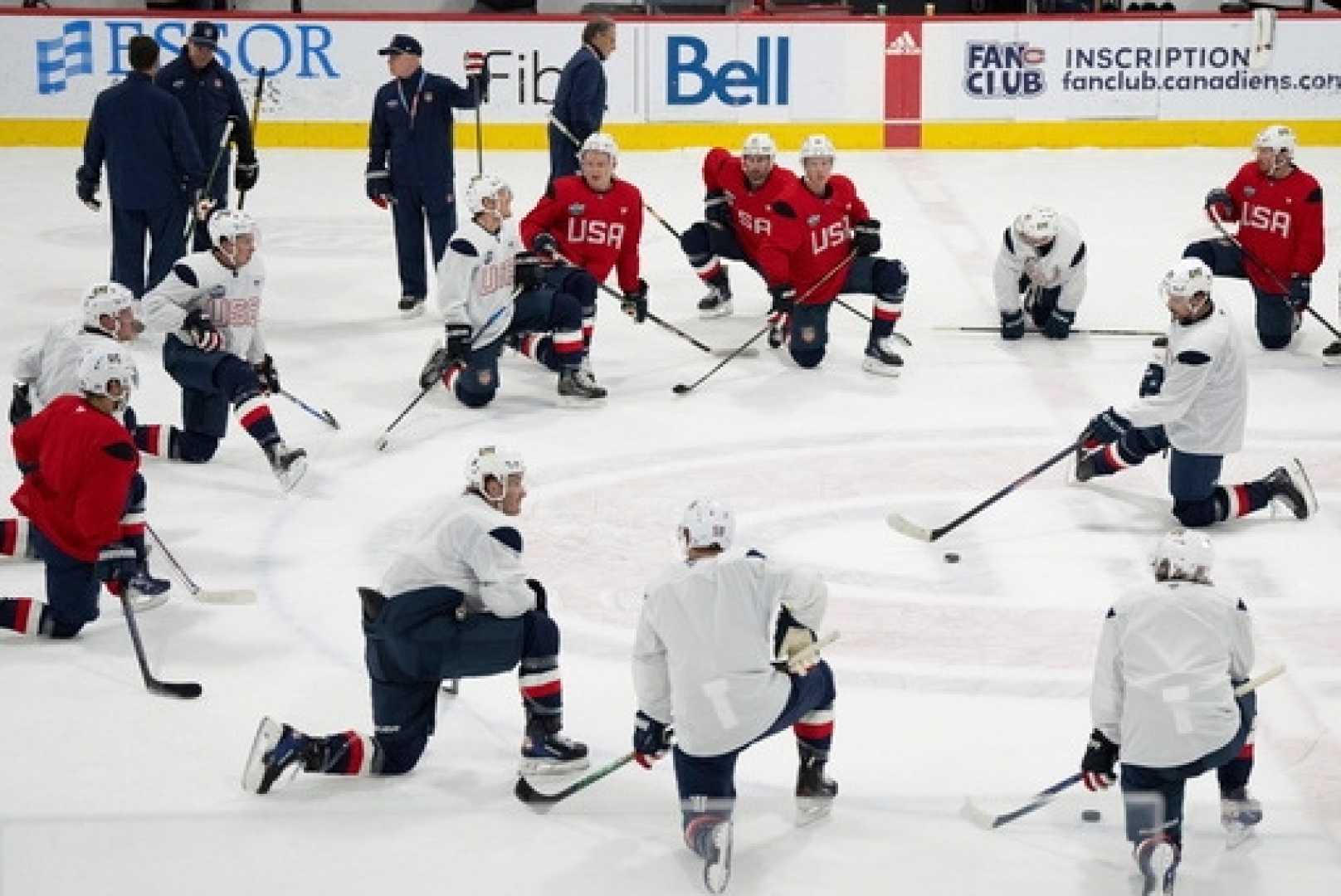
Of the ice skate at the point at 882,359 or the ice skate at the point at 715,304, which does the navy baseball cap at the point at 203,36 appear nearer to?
the ice skate at the point at 715,304

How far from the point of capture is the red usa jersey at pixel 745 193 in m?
10.4

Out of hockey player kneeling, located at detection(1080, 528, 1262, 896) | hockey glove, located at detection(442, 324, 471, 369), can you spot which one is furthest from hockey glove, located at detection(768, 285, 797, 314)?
hockey player kneeling, located at detection(1080, 528, 1262, 896)

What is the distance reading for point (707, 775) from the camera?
5434mm

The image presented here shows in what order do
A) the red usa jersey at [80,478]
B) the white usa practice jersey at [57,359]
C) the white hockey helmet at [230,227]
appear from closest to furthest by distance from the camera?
the red usa jersey at [80,478] → the white usa practice jersey at [57,359] → the white hockey helmet at [230,227]

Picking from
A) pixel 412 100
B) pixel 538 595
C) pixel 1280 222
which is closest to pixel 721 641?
pixel 538 595

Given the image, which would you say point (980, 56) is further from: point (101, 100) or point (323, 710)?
point (323, 710)

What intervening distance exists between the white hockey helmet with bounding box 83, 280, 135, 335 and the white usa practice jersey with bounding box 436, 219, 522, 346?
1.76 metres

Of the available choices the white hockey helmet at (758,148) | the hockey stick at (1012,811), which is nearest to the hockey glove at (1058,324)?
the white hockey helmet at (758,148)

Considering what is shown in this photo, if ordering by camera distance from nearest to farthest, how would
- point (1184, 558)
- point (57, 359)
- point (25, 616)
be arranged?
point (1184, 558) → point (25, 616) → point (57, 359)

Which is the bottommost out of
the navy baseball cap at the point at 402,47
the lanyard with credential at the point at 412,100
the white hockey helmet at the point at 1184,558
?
the white hockey helmet at the point at 1184,558

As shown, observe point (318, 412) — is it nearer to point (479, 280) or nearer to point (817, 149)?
point (479, 280)

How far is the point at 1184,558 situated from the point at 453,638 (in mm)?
1772

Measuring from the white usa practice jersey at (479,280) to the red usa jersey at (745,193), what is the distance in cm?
147

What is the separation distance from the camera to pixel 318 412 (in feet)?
29.9
